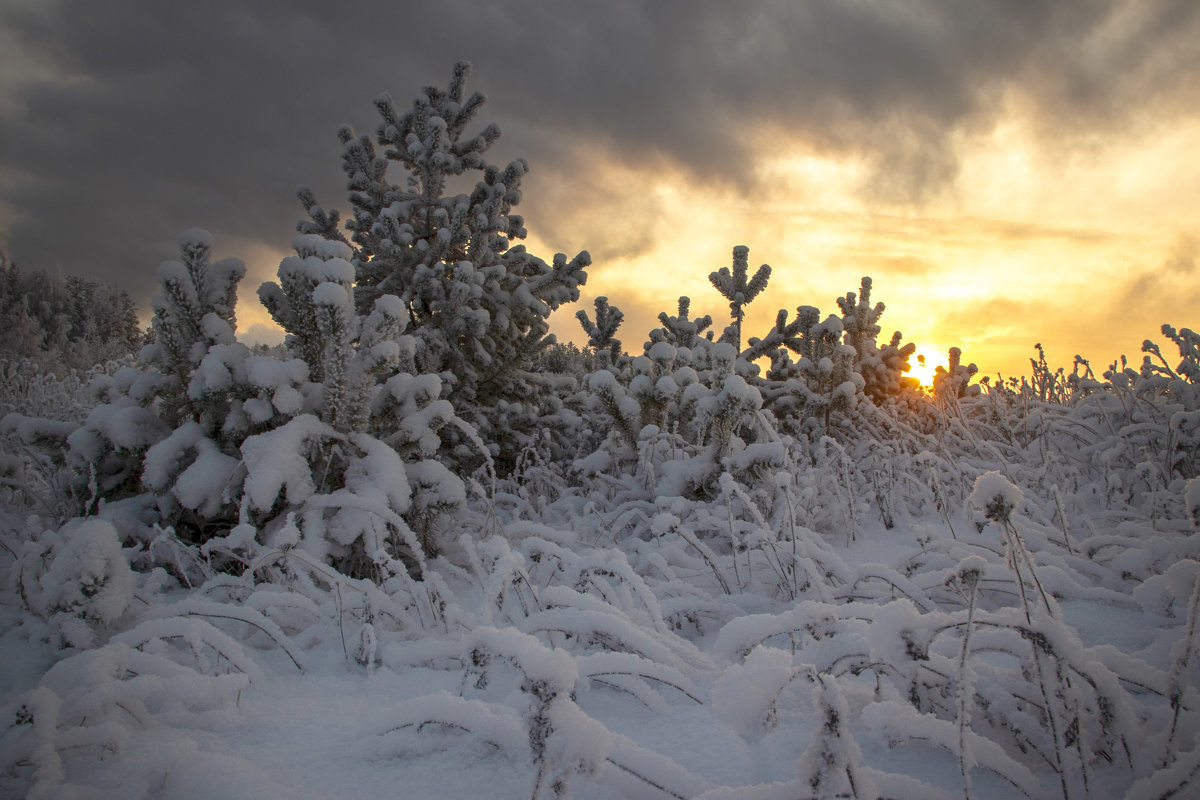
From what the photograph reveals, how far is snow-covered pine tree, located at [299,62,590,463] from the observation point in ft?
18.5

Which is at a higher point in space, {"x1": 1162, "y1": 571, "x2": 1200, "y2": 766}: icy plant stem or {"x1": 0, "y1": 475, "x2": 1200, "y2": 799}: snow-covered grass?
{"x1": 1162, "y1": 571, "x2": 1200, "y2": 766}: icy plant stem

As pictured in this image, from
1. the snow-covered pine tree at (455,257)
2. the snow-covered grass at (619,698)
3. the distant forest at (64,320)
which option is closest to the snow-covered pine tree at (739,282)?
the snow-covered pine tree at (455,257)

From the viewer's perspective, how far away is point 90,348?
Answer: 2069 centimetres

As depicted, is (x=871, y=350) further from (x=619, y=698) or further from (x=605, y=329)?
(x=619, y=698)

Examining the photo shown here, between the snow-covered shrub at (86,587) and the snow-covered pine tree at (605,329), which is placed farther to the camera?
the snow-covered pine tree at (605,329)

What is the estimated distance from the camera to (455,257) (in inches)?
245

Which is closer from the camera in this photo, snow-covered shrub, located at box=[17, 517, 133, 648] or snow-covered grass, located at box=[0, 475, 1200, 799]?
snow-covered grass, located at box=[0, 475, 1200, 799]

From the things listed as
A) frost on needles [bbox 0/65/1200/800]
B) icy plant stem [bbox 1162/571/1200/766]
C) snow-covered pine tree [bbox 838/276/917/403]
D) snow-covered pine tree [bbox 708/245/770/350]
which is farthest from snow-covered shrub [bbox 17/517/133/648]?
snow-covered pine tree [bbox 838/276/917/403]

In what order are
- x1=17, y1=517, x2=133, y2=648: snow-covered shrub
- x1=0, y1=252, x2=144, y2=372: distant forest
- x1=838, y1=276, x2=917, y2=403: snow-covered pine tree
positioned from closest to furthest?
x1=17, y1=517, x2=133, y2=648: snow-covered shrub < x1=838, y1=276, x2=917, y2=403: snow-covered pine tree < x1=0, y1=252, x2=144, y2=372: distant forest

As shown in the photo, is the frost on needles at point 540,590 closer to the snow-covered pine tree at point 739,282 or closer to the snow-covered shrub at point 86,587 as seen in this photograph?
the snow-covered shrub at point 86,587

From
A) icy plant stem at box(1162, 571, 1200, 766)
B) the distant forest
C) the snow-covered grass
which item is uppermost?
the distant forest

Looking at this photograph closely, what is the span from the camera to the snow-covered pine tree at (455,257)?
5.65 meters

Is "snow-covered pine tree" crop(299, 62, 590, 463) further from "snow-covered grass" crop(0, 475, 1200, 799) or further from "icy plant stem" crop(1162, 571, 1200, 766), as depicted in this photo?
"icy plant stem" crop(1162, 571, 1200, 766)

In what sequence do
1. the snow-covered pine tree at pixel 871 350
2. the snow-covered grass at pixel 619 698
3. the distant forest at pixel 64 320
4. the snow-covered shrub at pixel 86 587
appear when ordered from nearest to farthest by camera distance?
the snow-covered grass at pixel 619 698, the snow-covered shrub at pixel 86 587, the snow-covered pine tree at pixel 871 350, the distant forest at pixel 64 320
